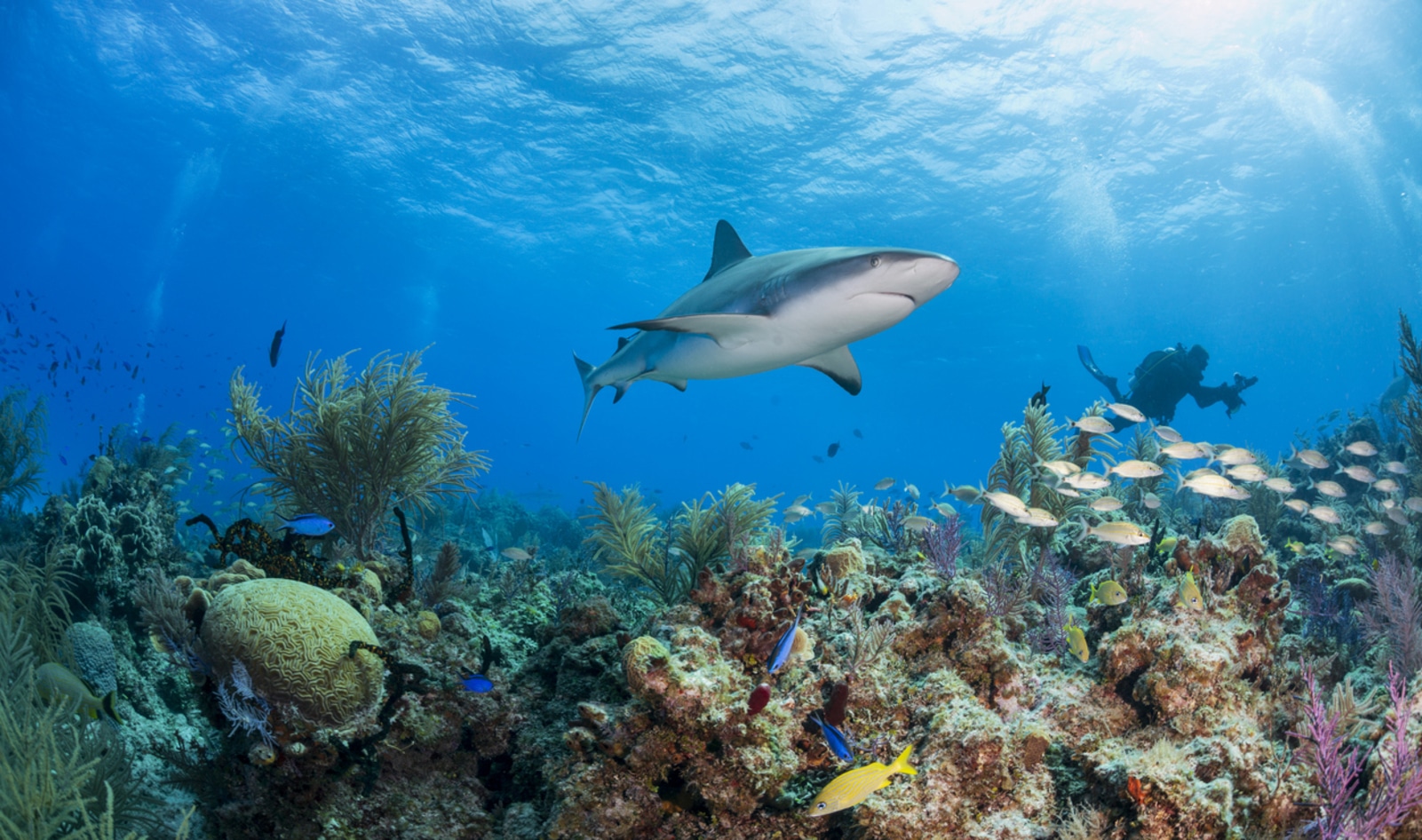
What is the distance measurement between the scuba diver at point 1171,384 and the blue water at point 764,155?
11.0 meters

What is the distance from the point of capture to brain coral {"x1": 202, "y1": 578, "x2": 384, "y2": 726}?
10.5 ft

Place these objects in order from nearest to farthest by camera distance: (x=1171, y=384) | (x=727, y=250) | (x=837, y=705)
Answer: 1. (x=837, y=705)
2. (x=727, y=250)
3. (x=1171, y=384)

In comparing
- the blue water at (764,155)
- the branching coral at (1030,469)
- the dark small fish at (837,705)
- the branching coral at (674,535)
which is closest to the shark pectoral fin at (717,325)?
the branching coral at (674,535)

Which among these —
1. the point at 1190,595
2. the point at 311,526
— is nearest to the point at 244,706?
the point at 311,526

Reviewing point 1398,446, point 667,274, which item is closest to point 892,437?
point 667,274

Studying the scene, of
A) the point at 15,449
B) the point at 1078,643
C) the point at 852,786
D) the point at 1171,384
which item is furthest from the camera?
the point at 1171,384

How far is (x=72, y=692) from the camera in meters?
3.95

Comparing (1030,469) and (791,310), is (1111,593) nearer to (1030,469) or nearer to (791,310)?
(791,310)

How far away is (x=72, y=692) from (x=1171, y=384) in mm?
23612

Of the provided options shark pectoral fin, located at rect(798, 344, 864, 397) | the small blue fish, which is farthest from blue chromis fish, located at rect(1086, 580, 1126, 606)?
the small blue fish

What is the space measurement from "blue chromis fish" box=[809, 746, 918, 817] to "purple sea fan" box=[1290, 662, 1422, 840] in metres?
1.88

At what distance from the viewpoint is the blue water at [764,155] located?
22516mm

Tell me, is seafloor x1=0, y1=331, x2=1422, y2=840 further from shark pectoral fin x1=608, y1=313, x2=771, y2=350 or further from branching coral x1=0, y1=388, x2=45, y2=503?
Answer: branching coral x1=0, y1=388, x2=45, y2=503

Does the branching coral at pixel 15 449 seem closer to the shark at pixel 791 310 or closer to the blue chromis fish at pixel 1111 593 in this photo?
the shark at pixel 791 310
